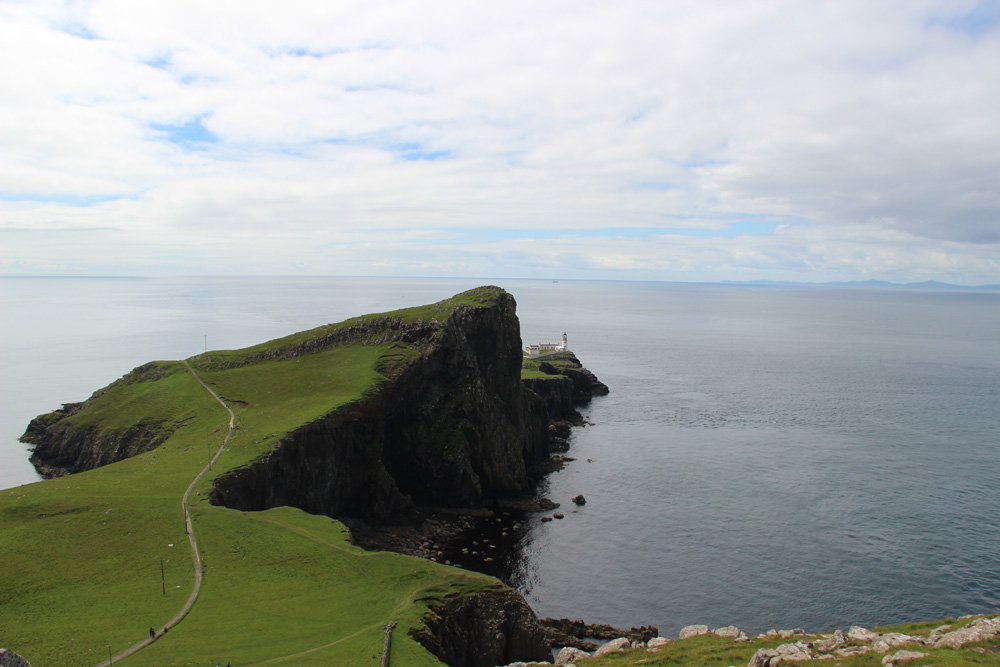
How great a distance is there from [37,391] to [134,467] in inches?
3888

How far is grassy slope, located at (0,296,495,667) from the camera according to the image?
33.3m

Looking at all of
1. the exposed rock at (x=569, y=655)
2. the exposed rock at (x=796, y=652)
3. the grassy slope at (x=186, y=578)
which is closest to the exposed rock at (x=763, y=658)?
the exposed rock at (x=796, y=652)

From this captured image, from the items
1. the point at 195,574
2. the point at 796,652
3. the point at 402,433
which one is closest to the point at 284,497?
the point at 195,574

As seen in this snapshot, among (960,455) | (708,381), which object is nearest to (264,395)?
(960,455)

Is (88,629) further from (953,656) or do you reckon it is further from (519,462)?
(519,462)

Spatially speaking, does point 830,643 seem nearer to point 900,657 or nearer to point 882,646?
point 882,646

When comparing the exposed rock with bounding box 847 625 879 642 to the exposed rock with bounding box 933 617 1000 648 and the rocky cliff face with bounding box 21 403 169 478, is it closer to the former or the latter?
the exposed rock with bounding box 933 617 1000 648

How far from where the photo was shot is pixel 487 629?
1633 inches

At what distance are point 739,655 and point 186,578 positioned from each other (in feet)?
114

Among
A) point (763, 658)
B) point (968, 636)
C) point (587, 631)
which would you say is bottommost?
point (587, 631)

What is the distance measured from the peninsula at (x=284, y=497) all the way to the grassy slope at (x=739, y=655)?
25.8 ft

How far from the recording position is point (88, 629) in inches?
1342

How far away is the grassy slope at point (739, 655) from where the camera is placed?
95.7ft

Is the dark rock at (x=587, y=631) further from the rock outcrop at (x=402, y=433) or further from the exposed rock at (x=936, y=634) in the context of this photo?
the rock outcrop at (x=402, y=433)
